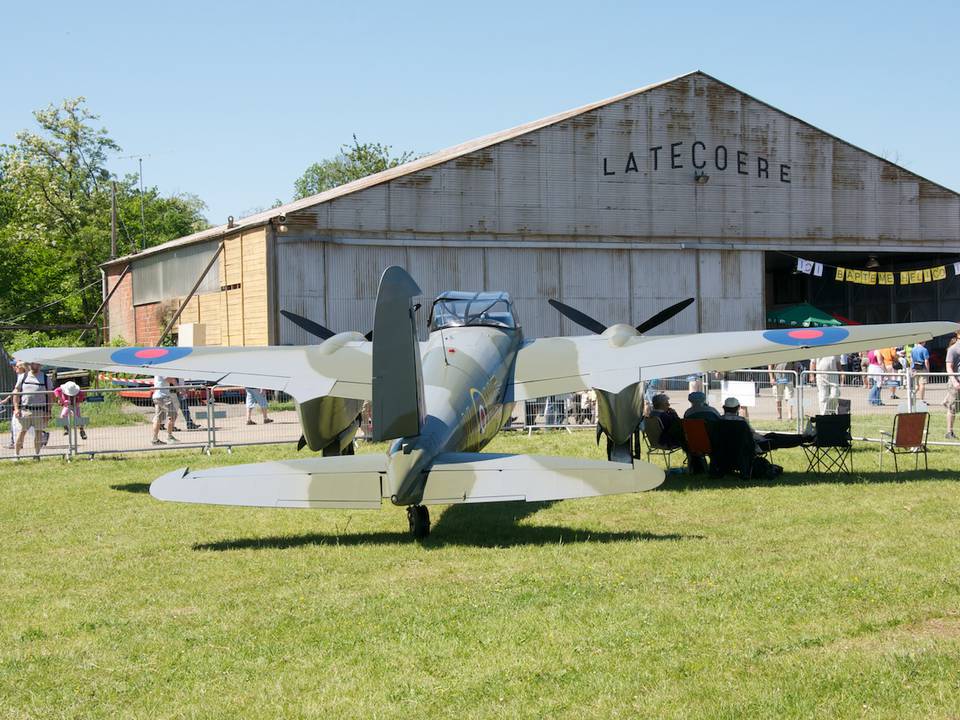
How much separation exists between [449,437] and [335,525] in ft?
6.32

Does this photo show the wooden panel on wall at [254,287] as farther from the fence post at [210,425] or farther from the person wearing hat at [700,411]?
the person wearing hat at [700,411]

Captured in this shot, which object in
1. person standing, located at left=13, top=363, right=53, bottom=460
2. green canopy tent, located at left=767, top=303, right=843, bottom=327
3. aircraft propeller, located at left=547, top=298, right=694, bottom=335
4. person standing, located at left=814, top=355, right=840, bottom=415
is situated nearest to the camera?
aircraft propeller, located at left=547, top=298, right=694, bottom=335

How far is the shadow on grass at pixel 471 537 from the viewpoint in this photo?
32.7ft

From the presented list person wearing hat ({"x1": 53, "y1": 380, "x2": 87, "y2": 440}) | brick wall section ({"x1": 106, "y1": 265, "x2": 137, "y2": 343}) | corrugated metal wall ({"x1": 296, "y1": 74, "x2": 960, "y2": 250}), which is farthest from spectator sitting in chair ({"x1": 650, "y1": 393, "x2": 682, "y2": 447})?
brick wall section ({"x1": 106, "y1": 265, "x2": 137, "y2": 343})

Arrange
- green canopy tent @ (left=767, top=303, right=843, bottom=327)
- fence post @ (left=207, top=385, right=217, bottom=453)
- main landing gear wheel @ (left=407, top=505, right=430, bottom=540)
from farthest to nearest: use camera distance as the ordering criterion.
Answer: green canopy tent @ (left=767, top=303, right=843, bottom=327), fence post @ (left=207, top=385, right=217, bottom=453), main landing gear wheel @ (left=407, top=505, right=430, bottom=540)

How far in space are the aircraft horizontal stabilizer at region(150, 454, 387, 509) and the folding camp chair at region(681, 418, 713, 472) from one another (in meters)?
6.26

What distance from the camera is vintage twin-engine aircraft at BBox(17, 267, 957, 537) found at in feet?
29.1

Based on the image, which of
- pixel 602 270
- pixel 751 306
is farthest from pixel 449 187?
pixel 751 306

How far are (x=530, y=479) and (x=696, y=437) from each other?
585 cm

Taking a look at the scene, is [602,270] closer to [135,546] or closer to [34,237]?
[135,546]

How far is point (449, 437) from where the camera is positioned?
33.9 ft

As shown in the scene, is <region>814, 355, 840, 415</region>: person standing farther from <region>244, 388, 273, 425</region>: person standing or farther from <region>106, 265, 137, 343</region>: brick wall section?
<region>106, 265, 137, 343</region>: brick wall section

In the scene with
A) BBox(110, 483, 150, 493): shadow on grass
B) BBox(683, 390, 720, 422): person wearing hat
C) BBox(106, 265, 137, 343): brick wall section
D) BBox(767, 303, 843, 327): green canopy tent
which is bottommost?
BBox(110, 483, 150, 493): shadow on grass

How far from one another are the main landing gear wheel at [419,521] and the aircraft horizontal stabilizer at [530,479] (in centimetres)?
88
